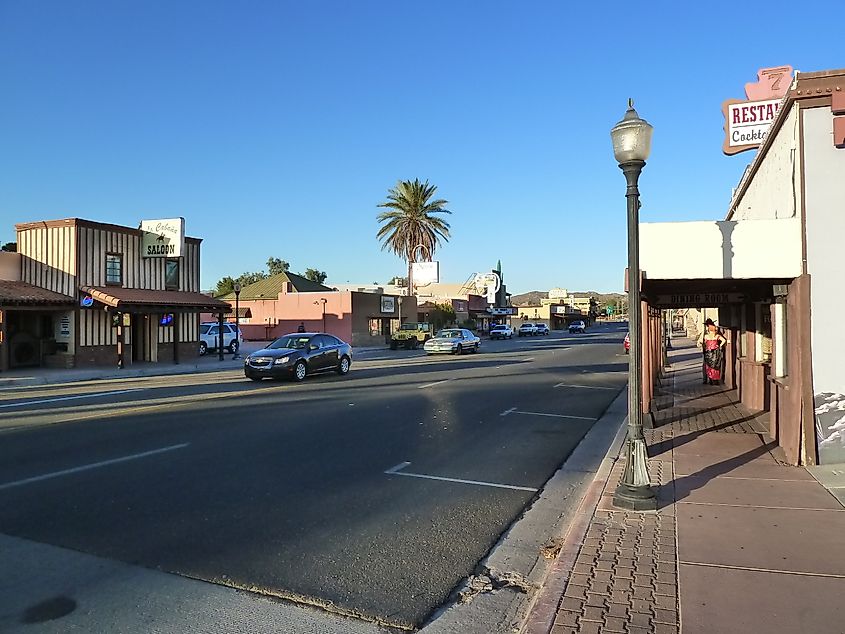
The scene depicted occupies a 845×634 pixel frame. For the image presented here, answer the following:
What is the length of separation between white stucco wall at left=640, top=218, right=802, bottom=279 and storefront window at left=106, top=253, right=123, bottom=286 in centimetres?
2466

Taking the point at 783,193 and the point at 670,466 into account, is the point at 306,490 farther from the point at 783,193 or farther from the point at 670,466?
the point at 783,193

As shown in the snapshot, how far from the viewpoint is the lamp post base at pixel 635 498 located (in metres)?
6.36

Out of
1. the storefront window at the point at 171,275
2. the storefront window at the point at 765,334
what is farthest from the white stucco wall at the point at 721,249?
the storefront window at the point at 171,275

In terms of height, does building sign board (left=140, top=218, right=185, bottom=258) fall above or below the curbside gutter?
above

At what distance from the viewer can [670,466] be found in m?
8.25

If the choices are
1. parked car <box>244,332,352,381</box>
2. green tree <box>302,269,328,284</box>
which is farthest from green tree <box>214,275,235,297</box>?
parked car <box>244,332,352,381</box>

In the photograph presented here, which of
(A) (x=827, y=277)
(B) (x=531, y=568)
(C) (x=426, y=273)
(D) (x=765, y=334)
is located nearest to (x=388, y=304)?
(C) (x=426, y=273)

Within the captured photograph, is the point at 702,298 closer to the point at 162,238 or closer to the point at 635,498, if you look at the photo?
the point at 635,498

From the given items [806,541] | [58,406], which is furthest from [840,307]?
[58,406]

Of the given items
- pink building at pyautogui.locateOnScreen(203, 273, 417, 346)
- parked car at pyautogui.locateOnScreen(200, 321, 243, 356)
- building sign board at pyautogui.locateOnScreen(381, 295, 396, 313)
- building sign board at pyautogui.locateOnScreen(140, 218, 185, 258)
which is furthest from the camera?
building sign board at pyautogui.locateOnScreen(381, 295, 396, 313)

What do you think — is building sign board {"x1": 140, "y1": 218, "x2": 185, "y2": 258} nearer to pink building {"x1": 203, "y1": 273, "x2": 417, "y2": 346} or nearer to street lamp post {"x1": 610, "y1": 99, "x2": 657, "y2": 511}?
pink building {"x1": 203, "y1": 273, "x2": 417, "y2": 346}

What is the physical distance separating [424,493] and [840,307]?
5.34m

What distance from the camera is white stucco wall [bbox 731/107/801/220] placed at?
26.2 feet

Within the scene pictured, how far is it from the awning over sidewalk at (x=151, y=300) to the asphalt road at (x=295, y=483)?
10424 mm
